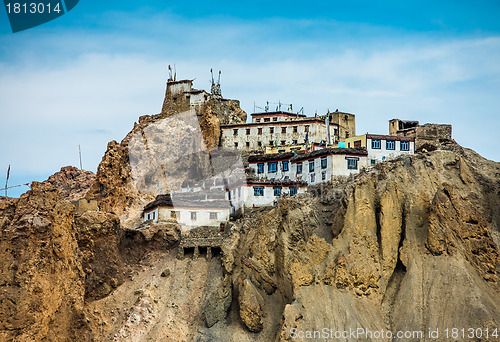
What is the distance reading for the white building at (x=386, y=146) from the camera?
340ft

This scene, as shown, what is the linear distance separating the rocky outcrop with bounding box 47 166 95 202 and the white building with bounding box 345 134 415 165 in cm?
3864

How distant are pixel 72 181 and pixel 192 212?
1129 inches

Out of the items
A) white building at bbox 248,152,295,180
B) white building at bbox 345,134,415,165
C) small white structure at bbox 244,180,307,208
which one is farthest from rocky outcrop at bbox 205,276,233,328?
white building at bbox 345,134,415,165

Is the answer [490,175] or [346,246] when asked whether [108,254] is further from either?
[490,175]

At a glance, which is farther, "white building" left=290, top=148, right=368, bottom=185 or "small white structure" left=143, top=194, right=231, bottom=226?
"small white structure" left=143, top=194, right=231, bottom=226

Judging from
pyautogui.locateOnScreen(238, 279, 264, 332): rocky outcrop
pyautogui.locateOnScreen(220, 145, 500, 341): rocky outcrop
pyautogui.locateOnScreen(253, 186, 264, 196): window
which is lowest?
pyautogui.locateOnScreen(238, 279, 264, 332): rocky outcrop

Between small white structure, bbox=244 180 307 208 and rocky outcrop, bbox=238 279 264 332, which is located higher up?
small white structure, bbox=244 180 307 208

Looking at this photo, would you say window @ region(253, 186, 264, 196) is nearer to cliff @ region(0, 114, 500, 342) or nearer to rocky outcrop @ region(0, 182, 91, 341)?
cliff @ region(0, 114, 500, 342)

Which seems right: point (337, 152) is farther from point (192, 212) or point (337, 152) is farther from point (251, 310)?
point (251, 310)

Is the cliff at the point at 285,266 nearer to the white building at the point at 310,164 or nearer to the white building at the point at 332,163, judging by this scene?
the white building at the point at 332,163

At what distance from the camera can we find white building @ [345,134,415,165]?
104 meters

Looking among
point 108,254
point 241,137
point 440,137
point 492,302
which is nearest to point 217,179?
point 241,137

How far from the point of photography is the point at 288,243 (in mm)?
88812

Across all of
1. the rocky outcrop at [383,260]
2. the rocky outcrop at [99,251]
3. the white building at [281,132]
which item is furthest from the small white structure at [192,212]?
the white building at [281,132]
